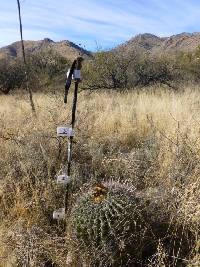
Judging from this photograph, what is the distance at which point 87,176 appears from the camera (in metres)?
5.24

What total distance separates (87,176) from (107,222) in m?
1.70

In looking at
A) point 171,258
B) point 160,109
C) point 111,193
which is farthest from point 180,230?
point 160,109

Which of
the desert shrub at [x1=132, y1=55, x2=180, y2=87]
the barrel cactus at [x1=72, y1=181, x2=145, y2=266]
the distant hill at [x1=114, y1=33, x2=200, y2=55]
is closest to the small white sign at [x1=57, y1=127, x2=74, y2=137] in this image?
the barrel cactus at [x1=72, y1=181, x2=145, y2=266]

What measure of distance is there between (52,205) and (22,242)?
0.73 metres

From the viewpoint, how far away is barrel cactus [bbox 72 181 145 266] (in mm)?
3574

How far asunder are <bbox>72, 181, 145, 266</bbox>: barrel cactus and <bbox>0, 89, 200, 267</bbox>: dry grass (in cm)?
22

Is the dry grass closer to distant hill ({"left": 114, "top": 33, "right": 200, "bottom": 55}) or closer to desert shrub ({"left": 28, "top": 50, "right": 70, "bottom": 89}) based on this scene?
desert shrub ({"left": 28, "top": 50, "right": 70, "bottom": 89})

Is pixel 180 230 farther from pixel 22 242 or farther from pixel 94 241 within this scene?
pixel 22 242

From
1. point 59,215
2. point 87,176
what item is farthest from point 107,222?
point 87,176

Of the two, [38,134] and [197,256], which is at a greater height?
[38,134]

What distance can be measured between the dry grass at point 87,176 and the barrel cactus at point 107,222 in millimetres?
219

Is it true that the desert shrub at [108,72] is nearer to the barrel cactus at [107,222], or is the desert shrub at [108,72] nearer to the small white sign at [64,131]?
the small white sign at [64,131]

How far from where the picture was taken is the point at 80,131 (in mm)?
6434

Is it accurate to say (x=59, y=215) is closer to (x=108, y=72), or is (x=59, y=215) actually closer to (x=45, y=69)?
(x=108, y=72)
